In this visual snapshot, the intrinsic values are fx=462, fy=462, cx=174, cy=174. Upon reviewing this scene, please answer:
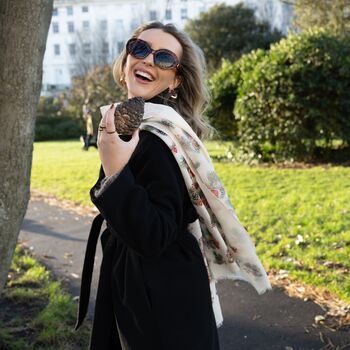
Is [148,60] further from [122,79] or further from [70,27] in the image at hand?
[70,27]

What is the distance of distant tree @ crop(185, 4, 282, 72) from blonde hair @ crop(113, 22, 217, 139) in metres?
24.7

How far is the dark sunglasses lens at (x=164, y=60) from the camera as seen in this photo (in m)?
1.70

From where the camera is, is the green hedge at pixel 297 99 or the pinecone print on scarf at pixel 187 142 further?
the green hedge at pixel 297 99

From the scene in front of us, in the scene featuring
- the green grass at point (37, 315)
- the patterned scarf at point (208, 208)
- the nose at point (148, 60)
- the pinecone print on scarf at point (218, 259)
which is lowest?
the green grass at point (37, 315)

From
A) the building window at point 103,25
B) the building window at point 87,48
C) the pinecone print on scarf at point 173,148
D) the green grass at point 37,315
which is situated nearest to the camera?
the pinecone print on scarf at point 173,148

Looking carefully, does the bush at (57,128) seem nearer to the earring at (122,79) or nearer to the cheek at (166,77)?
the earring at (122,79)

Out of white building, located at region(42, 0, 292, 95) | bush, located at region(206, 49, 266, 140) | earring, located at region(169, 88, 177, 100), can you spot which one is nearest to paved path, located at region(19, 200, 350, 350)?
earring, located at region(169, 88, 177, 100)

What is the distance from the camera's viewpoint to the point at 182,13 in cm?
5772

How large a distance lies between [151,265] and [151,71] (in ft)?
2.32

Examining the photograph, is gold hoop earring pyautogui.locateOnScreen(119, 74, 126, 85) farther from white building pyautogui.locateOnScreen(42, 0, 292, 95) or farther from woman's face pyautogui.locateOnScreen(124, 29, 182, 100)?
white building pyautogui.locateOnScreen(42, 0, 292, 95)

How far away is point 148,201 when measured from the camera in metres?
1.37

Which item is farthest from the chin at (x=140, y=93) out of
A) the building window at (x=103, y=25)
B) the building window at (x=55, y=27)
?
the building window at (x=55, y=27)

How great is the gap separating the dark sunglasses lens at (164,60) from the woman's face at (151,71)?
2 centimetres

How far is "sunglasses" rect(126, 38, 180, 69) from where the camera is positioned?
1.70 metres
